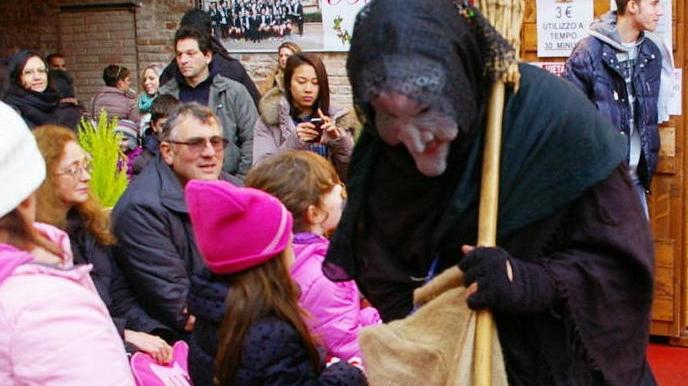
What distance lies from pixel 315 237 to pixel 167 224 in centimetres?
80

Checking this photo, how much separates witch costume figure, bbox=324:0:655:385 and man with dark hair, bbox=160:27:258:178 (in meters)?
4.40

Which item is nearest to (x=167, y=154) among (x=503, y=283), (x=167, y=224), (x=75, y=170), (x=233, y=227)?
(x=167, y=224)

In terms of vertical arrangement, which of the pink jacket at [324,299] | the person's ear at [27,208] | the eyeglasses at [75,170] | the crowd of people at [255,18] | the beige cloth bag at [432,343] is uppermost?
the crowd of people at [255,18]

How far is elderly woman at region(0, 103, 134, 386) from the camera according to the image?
223 cm

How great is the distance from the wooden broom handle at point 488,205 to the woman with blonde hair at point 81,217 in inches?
86.0

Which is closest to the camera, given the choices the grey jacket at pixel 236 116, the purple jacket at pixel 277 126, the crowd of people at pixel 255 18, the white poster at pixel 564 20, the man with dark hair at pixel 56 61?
the white poster at pixel 564 20

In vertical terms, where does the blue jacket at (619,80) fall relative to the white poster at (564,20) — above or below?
below

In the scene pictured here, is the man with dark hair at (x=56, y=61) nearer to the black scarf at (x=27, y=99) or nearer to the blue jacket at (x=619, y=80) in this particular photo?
the black scarf at (x=27, y=99)

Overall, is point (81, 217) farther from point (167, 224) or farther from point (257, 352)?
point (257, 352)

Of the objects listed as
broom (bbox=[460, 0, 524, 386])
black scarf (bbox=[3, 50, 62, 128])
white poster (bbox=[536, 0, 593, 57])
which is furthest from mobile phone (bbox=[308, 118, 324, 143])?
broom (bbox=[460, 0, 524, 386])

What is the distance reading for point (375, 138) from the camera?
233 cm

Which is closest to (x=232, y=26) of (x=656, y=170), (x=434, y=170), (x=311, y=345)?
(x=656, y=170)

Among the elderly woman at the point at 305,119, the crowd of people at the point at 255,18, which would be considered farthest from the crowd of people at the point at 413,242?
the crowd of people at the point at 255,18

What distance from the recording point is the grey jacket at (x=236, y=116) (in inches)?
264
